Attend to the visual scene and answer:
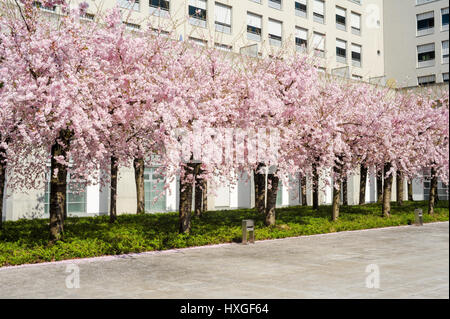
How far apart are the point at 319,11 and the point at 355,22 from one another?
5.23 m

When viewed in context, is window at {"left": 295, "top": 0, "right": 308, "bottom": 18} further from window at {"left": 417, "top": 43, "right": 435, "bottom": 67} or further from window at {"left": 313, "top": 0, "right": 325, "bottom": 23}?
window at {"left": 417, "top": 43, "right": 435, "bottom": 67}

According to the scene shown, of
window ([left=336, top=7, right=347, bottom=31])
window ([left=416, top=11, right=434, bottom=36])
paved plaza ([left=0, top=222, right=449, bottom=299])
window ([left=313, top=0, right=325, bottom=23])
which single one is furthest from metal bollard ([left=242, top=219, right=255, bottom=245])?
window ([left=416, top=11, right=434, bottom=36])

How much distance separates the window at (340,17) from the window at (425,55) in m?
10.6

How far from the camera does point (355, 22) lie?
Answer: 44281 millimetres

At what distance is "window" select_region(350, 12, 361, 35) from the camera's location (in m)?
43.9

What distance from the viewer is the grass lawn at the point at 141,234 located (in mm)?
13203

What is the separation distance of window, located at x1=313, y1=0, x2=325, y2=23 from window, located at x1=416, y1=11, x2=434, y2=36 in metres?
13.1

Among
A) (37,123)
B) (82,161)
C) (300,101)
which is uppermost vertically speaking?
(300,101)

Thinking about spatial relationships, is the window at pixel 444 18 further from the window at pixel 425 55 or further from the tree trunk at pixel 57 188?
the tree trunk at pixel 57 188

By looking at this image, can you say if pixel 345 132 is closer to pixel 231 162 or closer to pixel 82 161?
pixel 231 162

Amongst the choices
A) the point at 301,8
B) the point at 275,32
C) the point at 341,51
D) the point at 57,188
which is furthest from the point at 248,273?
the point at 341,51

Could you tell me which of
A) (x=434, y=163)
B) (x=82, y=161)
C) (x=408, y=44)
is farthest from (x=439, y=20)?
(x=82, y=161)
